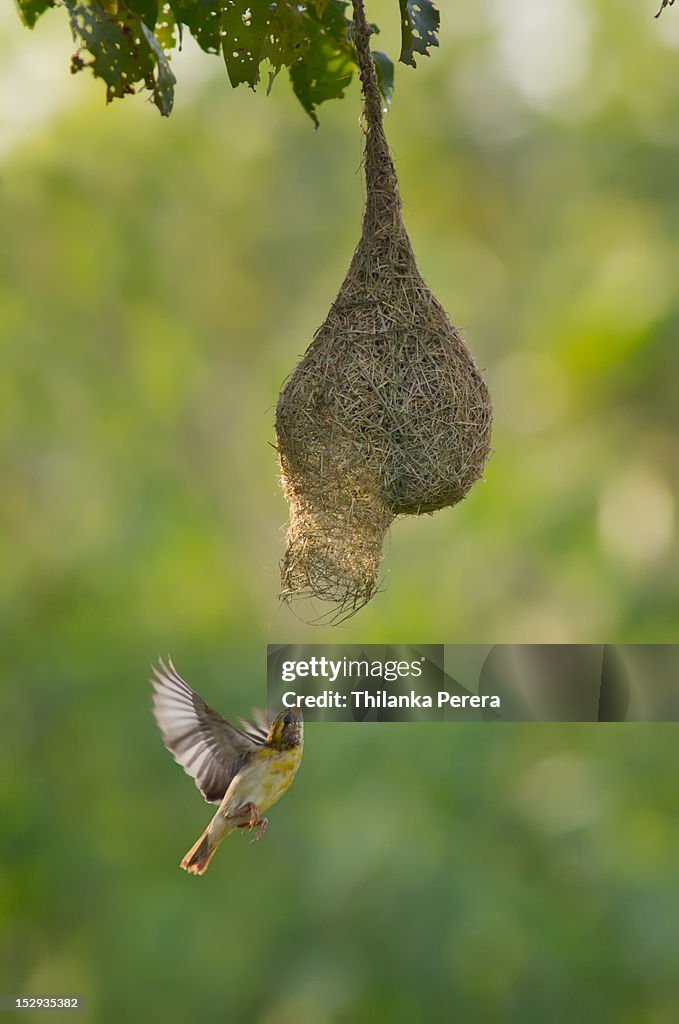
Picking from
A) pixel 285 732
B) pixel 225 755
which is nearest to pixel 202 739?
pixel 225 755

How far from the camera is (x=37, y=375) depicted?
664 centimetres

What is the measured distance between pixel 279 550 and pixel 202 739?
128 inches

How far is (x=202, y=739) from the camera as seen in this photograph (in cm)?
227

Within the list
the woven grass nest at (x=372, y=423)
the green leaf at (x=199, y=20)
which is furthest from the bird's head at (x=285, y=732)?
the green leaf at (x=199, y=20)

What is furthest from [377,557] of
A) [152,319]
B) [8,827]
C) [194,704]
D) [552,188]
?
[552,188]

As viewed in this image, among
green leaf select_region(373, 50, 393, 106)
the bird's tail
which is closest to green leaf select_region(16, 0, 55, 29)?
green leaf select_region(373, 50, 393, 106)

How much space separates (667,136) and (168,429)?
12.7 feet

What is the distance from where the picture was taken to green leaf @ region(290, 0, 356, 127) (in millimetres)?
2107

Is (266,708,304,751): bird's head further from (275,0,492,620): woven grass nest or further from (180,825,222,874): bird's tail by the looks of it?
(275,0,492,620): woven grass nest

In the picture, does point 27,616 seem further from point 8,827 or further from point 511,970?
point 511,970

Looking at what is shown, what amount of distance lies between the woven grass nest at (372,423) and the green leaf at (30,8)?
51 cm

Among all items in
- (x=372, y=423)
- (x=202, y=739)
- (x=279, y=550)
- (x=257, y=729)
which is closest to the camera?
(x=372, y=423)

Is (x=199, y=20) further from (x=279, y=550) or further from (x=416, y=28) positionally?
(x=279, y=550)

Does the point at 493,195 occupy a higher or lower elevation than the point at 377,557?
higher
